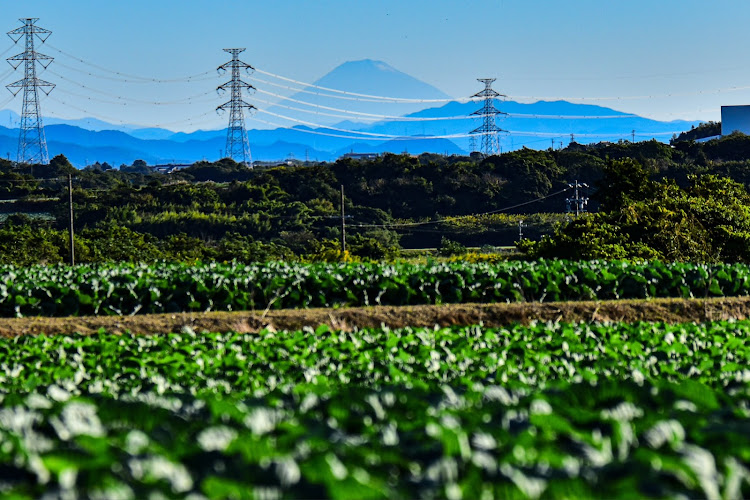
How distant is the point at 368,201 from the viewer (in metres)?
63.1

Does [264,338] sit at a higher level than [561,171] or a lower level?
lower

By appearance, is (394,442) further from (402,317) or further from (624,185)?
(624,185)

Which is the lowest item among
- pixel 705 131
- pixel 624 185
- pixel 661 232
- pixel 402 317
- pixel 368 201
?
pixel 402 317

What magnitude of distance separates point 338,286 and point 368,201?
43.7 metres

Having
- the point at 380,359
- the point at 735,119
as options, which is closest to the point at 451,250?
the point at 380,359

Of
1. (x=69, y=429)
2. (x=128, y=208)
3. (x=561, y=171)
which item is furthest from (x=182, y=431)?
(x=561, y=171)

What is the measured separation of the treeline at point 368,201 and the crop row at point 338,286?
23954 mm

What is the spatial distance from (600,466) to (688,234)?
2856 centimetres

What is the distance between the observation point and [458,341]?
463 inches

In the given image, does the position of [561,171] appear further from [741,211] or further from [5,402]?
[5,402]

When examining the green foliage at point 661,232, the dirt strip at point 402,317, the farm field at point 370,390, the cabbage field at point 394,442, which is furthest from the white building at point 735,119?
the cabbage field at point 394,442

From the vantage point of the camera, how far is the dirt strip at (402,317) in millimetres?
16734

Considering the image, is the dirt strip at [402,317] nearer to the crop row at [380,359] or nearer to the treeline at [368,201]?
the crop row at [380,359]

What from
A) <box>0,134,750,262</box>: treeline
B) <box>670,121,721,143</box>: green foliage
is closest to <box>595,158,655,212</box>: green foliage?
<box>0,134,750,262</box>: treeline
